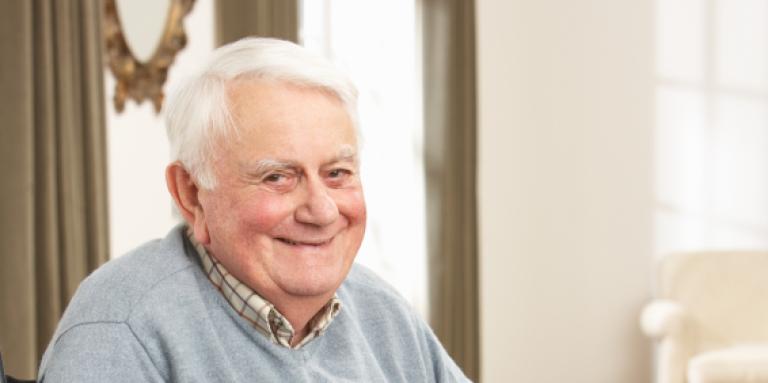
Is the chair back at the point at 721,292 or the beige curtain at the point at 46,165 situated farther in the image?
Result: the chair back at the point at 721,292

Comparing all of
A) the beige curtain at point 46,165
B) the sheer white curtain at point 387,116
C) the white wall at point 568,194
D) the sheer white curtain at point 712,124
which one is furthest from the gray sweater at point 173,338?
the sheer white curtain at point 712,124

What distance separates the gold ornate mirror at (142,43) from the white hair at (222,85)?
96.0 inches

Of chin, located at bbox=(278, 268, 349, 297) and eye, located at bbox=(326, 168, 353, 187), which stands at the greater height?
eye, located at bbox=(326, 168, 353, 187)

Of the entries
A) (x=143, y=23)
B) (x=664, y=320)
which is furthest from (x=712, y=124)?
(x=143, y=23)

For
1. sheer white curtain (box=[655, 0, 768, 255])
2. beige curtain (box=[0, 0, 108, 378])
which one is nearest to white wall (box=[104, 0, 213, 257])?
beige curtain (box=[0, 0, 108, 378])

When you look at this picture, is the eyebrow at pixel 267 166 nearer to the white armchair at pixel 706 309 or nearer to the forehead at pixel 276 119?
the forehead at pixel 276 119

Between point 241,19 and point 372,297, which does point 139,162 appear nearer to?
point 241,19

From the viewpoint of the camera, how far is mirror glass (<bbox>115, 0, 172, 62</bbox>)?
3.96 meters

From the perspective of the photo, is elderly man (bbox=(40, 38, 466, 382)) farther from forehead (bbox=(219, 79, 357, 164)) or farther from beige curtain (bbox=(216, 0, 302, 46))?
beige curtain (bbox=(216, 0, 302, 46))

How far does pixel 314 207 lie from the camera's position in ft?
4.99

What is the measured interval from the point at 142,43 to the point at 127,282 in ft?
8.77

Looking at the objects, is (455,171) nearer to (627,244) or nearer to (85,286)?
(627,244)

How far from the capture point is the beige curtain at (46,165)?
323cm

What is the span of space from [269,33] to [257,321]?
297 centimetres
